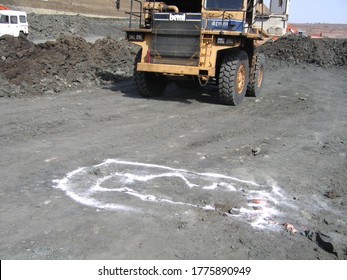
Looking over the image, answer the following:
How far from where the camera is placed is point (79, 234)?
3.93 m

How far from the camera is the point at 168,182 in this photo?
207 inches

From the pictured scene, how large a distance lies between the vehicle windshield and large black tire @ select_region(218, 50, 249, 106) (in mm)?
1014

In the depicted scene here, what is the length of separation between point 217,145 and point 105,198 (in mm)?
2786

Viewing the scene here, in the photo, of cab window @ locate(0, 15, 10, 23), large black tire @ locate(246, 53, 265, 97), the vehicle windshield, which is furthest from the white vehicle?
the vehicle windshield

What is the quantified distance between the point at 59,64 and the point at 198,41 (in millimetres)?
4976

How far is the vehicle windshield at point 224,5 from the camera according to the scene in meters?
9.81

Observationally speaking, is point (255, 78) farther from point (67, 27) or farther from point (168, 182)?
point (67, 27)

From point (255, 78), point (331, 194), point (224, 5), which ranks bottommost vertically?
point (331, 194)

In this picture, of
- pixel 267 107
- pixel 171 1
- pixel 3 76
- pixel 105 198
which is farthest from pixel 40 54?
pixel 105 198

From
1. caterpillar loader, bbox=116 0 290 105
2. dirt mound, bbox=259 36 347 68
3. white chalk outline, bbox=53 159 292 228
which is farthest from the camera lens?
dirt mound, bbox=259 36 347 68

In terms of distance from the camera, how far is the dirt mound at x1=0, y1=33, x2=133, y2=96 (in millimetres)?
11156

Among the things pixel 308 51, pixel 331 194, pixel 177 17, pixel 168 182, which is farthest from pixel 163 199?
pixel 308 51

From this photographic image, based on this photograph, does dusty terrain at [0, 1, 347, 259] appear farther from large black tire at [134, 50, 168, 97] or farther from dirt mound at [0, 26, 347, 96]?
large black tire at [134, 50, 168, 97]
